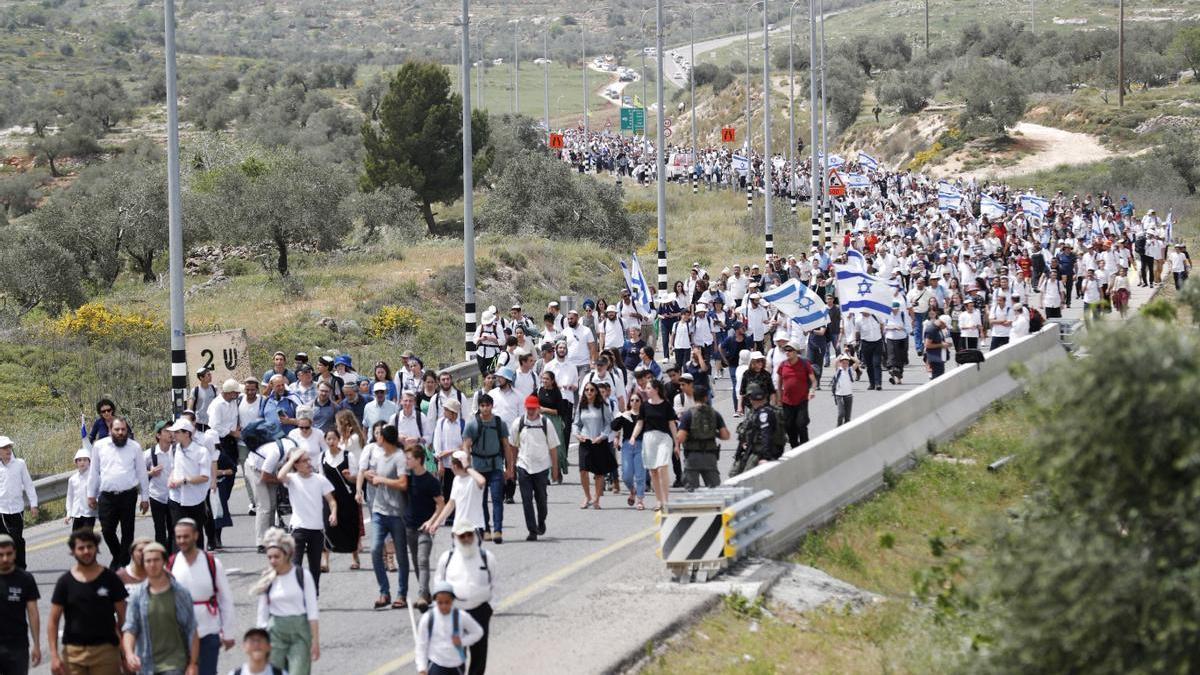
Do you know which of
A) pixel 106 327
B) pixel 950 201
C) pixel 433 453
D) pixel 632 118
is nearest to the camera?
pixel 433 453

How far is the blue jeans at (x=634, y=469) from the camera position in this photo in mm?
17828

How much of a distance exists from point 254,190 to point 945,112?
6221 centimetres

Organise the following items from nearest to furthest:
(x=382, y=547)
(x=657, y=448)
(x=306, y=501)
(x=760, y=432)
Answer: (x=306, y=501) → (x=382, y=547) → (x=760, y=432) → (x=657, y=448)

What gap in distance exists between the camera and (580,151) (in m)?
86.4

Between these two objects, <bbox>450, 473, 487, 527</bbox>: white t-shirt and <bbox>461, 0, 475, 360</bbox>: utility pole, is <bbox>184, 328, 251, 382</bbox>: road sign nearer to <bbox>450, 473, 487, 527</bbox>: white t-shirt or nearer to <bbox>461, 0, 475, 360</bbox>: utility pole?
<bbox>461, 0, 475, 360</bbox>: utility pole

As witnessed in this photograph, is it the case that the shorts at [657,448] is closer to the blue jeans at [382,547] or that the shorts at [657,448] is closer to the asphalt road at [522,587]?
the asphalt road at [522,587]

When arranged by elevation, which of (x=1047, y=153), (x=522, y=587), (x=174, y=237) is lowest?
(x=522, y=587)

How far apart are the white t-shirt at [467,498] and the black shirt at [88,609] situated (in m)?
3.78

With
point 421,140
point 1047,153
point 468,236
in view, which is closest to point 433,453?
point 468,236

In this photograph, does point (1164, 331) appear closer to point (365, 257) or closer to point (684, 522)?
point (684, 522)

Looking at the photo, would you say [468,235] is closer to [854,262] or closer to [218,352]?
[854,262]

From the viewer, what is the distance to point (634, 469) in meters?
17.9

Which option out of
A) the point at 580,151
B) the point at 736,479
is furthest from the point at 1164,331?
the point at 580,151

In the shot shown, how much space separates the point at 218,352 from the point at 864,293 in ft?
33.5
